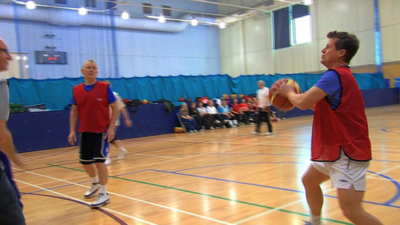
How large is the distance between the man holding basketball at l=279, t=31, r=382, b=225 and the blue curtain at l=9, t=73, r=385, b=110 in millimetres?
11316

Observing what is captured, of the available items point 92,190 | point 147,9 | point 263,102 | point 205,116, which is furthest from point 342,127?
point 147,9

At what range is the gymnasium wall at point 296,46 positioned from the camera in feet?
74.8

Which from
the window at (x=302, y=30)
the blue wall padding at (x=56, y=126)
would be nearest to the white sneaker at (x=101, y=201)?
the blue wall padding at (x=56, y=126)

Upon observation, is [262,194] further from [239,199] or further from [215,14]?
[215,14]

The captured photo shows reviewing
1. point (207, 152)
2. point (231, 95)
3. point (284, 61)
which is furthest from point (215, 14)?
point (207, 152)

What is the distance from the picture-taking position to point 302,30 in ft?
80.2

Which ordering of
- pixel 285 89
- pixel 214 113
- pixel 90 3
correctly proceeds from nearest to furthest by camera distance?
pixel 285 89, pixel 214 113, pixel 90 3

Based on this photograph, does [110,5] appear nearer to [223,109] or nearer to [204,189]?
[223,109]

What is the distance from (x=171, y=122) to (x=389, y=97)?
58.0 feet

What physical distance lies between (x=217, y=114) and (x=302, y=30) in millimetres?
12815

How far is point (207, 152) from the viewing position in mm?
8234

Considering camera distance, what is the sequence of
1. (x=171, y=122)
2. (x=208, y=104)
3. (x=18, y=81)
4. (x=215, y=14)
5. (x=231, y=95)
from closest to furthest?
(x=18, y=81)
(x=171, y=122)
(x=208, y=104)
(x=231, y=95)
(x=215, y=14)

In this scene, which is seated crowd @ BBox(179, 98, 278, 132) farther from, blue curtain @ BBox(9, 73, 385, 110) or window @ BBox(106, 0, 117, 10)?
window @ BBox(106, 0, 117, 10)

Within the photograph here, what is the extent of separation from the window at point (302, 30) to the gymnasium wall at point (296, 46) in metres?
0.39
